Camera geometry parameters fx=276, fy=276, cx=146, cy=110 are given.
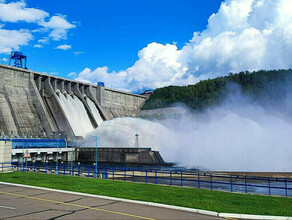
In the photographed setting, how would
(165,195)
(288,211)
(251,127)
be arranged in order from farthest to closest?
(251,127) → (165,195) → (288,211)

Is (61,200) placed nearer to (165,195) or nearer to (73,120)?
(165,195)

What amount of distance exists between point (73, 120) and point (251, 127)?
137 feet

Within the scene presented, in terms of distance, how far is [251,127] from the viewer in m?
50.7

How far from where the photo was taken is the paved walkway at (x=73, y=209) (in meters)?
10.3

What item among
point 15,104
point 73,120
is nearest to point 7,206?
point 15,104

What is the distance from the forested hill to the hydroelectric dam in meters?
46.4

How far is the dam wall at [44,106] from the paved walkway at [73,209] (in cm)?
4459

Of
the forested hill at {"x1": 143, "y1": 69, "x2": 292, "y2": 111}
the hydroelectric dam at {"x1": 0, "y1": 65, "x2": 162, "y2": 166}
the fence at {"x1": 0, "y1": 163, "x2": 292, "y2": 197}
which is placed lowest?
the fence at {"x1": 0, "y1": 163, "x2": 292, "y2": 197}

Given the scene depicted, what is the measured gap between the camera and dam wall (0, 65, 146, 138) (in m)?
58.0

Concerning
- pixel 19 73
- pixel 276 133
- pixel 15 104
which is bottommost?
pixel 276 133

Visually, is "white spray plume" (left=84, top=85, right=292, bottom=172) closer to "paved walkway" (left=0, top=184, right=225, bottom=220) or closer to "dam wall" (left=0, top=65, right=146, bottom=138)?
"dam wall" (left=0, top=65, right=146, bottom=138)

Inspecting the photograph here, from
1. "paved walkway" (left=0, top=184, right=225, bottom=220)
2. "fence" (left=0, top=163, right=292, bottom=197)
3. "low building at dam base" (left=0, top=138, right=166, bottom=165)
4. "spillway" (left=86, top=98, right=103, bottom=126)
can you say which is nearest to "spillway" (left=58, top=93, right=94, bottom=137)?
"spillway" (left=86, top=98, right=103, bottom=126)

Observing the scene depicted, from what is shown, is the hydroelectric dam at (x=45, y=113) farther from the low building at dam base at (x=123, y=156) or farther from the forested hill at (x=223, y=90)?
the forested hill at (x=223, y=90)

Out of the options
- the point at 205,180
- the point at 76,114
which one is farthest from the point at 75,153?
the point at 205,180
